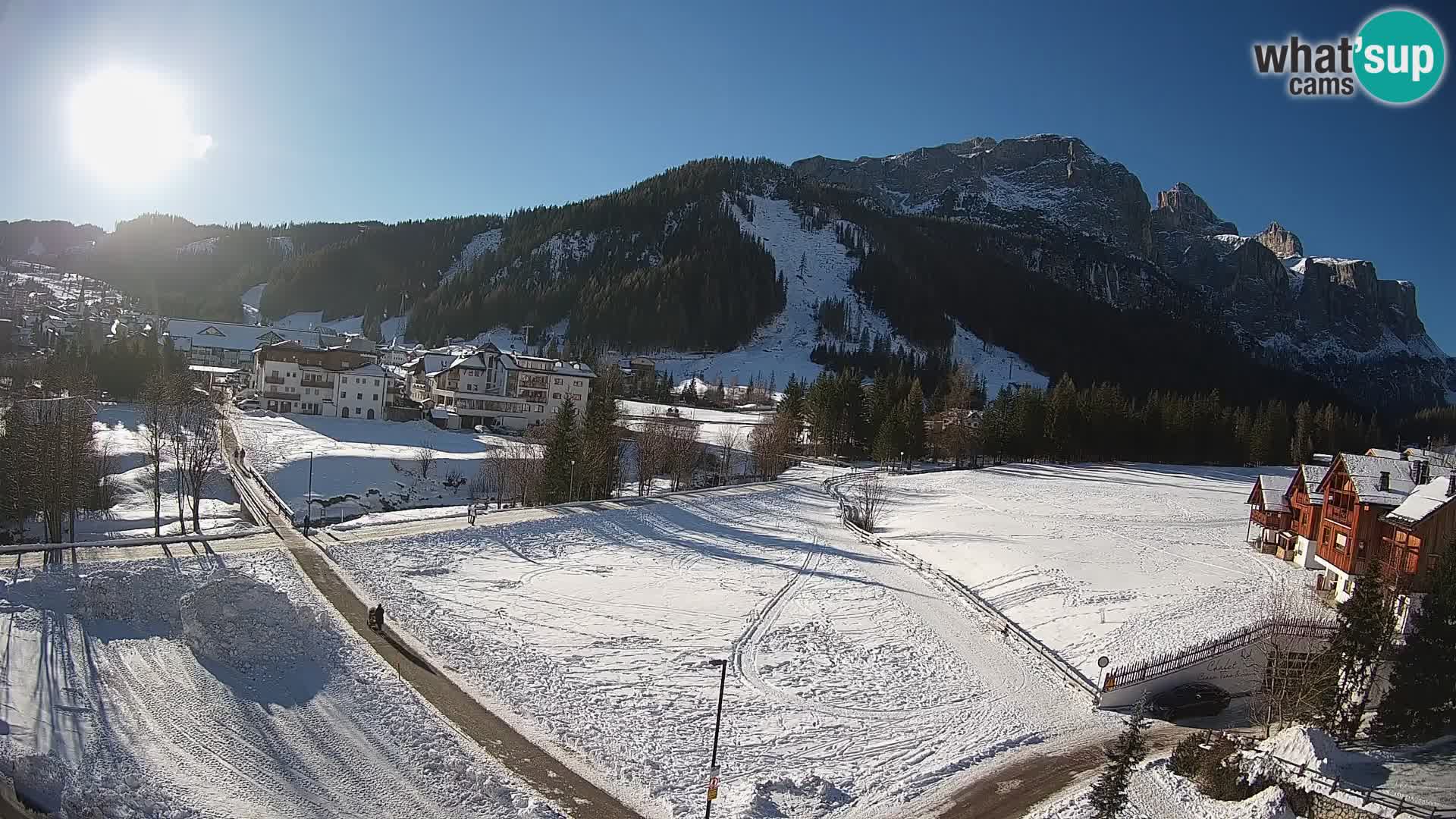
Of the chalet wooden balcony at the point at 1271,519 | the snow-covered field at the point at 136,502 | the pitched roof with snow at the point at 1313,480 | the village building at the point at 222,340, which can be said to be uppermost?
the village building at the point at 222,340

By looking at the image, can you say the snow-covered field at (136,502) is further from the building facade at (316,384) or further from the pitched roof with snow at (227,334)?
the pitched roof with snow at (227,334)

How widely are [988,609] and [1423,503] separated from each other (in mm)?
15853

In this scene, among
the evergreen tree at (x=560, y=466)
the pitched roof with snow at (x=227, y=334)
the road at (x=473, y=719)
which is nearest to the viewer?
the road at (x=473, y=719)

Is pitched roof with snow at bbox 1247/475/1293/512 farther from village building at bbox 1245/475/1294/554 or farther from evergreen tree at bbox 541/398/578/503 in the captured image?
evergreen tree at bbox 541/398/578/503

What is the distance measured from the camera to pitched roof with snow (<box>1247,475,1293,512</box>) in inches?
1581

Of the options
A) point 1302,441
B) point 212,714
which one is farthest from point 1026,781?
point 1302,441

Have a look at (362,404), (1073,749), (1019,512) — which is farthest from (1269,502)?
(362,404)

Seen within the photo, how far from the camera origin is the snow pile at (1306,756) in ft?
58.3

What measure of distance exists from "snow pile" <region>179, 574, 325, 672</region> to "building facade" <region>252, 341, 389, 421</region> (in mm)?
56136

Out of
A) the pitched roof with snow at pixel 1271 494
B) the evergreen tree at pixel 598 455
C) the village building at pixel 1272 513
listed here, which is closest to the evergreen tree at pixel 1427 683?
the village building at pixel 1272 513

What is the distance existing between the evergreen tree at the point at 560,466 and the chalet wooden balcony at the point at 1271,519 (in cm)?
4019

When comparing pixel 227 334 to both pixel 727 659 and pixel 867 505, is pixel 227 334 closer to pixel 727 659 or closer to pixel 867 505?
pixel 867 505

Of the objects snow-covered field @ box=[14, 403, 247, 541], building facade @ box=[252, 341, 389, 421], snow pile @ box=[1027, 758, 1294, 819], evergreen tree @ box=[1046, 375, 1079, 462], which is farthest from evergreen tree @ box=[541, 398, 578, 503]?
evergreen tree @ box=[1046, 375, 1079, 462]

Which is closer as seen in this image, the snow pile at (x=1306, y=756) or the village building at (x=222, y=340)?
the snow pile at (x=1306, y=756)
